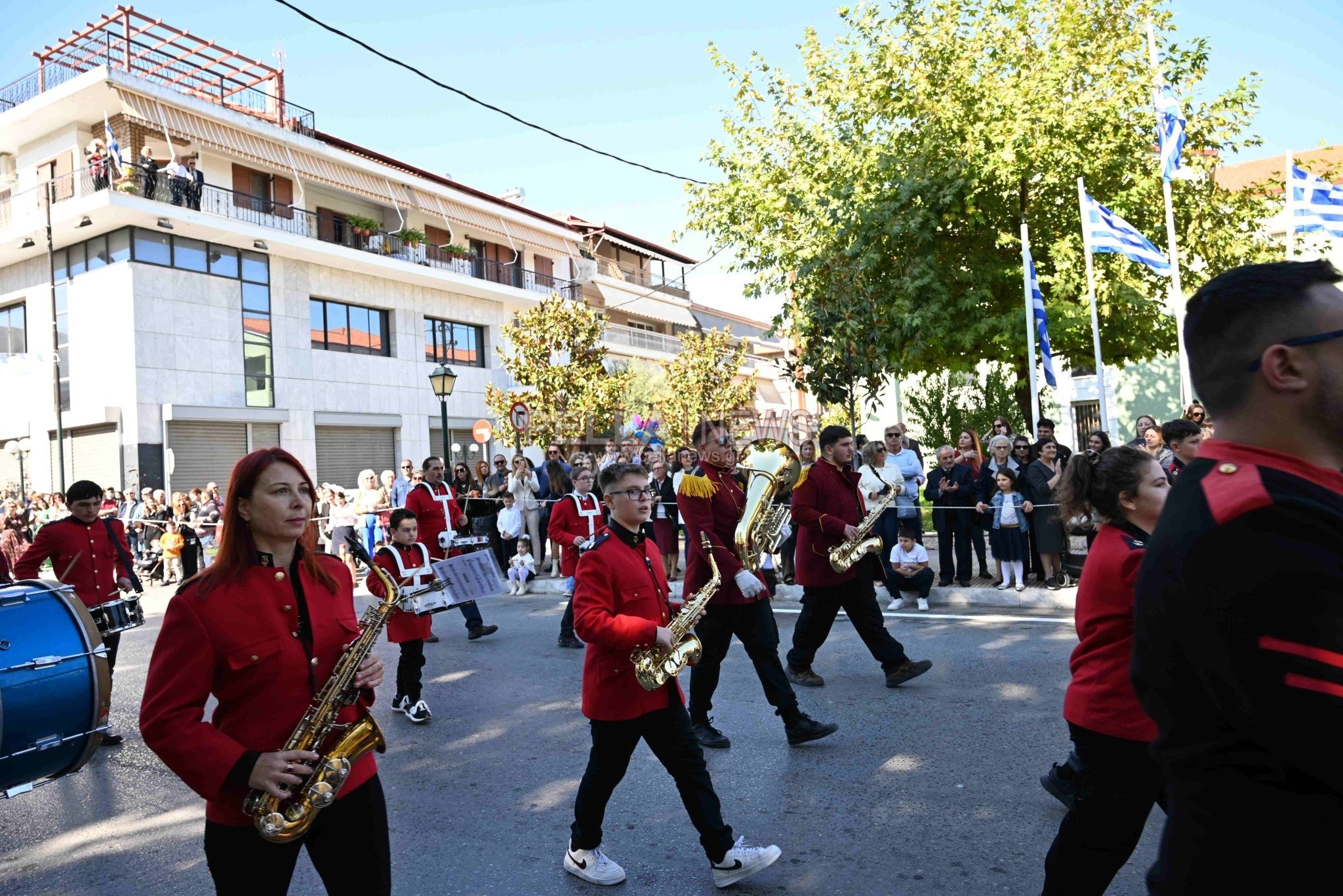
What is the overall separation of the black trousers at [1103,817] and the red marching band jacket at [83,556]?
7030 millimetres

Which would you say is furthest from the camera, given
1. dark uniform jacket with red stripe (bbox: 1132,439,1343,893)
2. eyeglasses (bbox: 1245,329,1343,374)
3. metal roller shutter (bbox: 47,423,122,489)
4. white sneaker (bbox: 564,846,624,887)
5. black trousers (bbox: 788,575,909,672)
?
metal roller shutter (bbox: 47,423,122,489)

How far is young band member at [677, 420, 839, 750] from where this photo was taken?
5.61 m

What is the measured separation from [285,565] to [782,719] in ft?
13.2

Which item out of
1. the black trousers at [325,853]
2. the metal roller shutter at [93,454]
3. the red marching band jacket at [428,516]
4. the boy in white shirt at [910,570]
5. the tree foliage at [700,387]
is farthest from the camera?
the tree foliage at [700,387]

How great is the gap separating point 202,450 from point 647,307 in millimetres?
24760

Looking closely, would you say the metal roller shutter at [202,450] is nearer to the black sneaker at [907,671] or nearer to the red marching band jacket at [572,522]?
the red marching band jacket at [572,522]

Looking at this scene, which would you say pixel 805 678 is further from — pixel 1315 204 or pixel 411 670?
pixel 1315 204

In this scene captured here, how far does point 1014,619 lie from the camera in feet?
30.3

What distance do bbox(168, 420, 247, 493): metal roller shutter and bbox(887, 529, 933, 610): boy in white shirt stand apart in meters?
20.1

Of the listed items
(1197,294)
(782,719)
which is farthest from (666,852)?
(1197,294)

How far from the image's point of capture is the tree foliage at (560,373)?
93.2ft

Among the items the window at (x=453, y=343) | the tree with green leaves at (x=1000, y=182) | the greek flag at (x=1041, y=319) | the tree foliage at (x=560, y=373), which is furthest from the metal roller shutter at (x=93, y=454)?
the greek flag at (x=1041, y=319)

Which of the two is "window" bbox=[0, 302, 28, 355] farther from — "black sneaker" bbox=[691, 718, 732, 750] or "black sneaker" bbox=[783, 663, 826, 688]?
"black sneaker" bbox=[691, 718, 732, 750]

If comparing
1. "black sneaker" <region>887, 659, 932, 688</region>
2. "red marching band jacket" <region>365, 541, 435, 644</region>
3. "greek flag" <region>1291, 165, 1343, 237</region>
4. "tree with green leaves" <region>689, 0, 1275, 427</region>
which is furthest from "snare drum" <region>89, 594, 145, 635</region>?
"greek flag" <region>1291, 165, 1343, 237</region>
